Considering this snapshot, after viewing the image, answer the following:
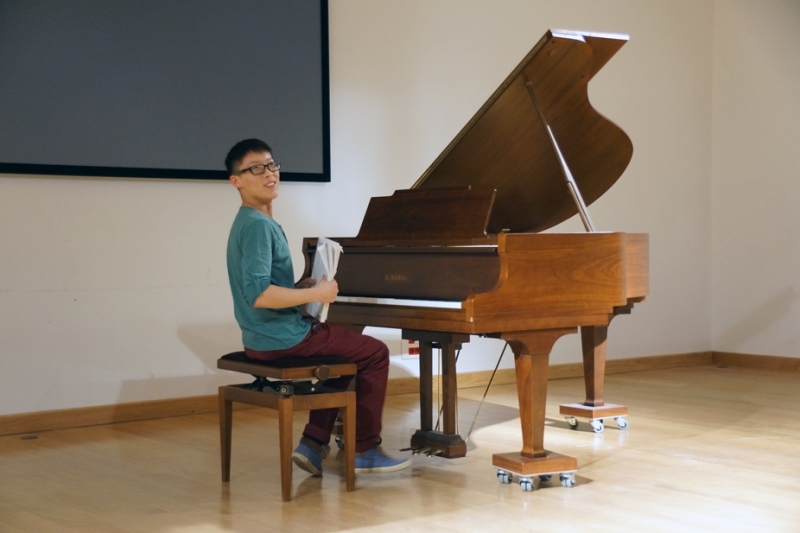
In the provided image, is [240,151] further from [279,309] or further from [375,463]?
[375,463]

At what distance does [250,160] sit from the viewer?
3195 mm

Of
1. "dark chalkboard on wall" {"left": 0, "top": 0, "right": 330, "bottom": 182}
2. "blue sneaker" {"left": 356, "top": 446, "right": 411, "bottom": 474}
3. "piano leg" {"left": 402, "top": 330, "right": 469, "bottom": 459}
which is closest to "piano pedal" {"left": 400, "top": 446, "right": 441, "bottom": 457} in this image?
"piano leg" {"left": 402, "top": 330, "right": 469, "bottom": 459}

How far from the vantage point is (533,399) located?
3139 millimetres

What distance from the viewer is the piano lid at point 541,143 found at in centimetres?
331

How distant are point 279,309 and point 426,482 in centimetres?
77

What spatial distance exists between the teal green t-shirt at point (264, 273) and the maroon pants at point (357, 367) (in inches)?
1.4

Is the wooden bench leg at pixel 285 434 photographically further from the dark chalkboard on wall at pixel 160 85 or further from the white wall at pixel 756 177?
the white wall at pixel 756 177

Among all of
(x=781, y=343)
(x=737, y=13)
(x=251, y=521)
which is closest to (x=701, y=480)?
(x=251, y=521)

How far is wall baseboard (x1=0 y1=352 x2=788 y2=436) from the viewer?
4.31 meters

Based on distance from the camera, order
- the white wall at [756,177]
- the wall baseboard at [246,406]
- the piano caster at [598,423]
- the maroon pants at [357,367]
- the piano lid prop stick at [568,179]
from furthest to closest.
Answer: the white wall at [756,177] < the wall baseboard at [246,406] < the piano caster at [598,423] < the piano lid prop stick at [568,179] < the maroon pants at [357,367]

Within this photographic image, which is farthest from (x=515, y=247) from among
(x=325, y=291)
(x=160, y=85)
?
(x=160, y=85)

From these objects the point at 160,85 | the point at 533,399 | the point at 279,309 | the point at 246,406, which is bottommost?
the point at 246,406

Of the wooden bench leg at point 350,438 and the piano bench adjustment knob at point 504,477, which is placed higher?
the wooden bench leg at point 350,438

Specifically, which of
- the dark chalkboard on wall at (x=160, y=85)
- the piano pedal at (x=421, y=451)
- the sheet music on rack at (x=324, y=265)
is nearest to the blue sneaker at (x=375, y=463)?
the piano pedal at (x=421, y=451)
